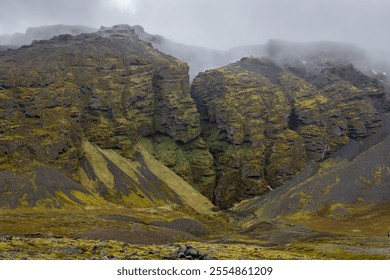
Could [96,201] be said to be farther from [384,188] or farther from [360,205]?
[384,188]

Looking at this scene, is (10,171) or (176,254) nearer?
(176,254)

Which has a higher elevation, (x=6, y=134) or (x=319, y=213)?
(x=6, y=134)

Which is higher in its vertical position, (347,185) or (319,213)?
(347,185)

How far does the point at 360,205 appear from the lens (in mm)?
180125

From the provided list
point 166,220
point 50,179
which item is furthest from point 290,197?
point 50,179

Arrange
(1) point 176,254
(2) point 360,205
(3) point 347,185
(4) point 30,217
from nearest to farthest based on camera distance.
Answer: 1. (1) point 176,254
2. (4) point 30,217
3. (2) point 360,205
4. (3) point 347,185

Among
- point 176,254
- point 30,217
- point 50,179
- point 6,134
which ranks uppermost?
point 6,134

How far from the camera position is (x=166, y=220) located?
151m

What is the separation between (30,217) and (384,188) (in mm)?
153438
